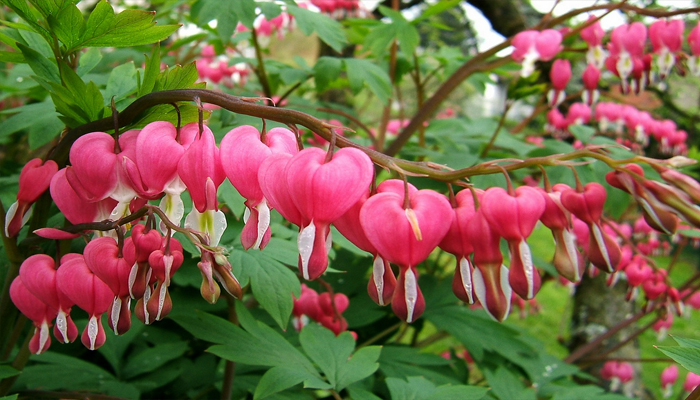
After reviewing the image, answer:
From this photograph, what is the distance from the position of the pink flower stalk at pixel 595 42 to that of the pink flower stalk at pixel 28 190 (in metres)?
1.55

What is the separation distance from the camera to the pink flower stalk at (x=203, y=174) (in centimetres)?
62

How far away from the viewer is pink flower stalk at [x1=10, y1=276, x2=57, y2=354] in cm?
74

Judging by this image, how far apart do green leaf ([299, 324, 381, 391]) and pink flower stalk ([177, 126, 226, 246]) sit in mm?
490

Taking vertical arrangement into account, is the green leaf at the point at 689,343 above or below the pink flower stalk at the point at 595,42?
below

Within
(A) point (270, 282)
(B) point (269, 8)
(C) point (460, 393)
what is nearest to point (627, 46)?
(B) point (269, 8)

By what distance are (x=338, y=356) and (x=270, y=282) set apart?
219 mm

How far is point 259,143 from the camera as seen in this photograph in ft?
2.09

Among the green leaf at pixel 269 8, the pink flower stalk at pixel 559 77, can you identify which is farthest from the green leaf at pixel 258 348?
the pink flower stalk at pixel 559 77

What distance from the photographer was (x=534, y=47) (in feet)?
5.09

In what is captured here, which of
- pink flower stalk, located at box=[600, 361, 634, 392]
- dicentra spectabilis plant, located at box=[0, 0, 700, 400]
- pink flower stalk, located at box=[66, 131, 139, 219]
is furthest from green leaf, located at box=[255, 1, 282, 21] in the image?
pink flower stalk, located at box=[600, 361, 634, 392]

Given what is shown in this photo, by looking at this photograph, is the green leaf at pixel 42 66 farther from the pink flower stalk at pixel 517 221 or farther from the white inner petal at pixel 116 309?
the pink flower stalk at pixel 517 221

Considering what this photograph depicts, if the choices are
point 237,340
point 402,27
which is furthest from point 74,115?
point 402,27

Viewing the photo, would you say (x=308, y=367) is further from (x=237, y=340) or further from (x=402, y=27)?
(x=402, y=27)

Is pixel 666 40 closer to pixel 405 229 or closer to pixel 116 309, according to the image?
pixel 405 229
